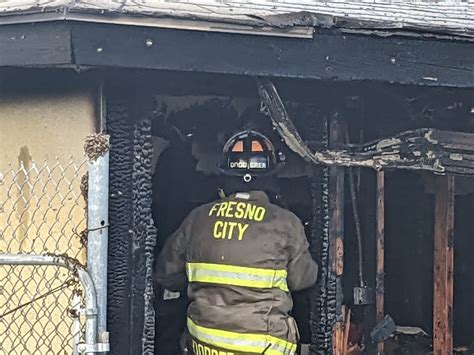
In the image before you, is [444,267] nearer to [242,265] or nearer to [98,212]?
[242,265]

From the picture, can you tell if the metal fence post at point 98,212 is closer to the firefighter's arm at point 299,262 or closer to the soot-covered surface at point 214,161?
the soot-covered surface at point 214,161

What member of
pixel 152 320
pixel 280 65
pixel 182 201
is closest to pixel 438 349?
pixel 182 201

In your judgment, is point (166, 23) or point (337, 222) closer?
point (166, 23)

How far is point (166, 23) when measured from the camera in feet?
13.0

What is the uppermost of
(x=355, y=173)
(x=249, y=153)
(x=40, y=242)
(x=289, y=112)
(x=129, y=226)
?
(x=289, y=112)

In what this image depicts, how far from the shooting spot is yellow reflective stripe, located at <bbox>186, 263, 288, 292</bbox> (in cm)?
489

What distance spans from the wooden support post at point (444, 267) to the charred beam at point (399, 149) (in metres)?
1.49

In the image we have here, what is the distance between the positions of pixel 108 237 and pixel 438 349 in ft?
9.80

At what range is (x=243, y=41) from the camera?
13.6 feet

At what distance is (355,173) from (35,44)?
277 cm

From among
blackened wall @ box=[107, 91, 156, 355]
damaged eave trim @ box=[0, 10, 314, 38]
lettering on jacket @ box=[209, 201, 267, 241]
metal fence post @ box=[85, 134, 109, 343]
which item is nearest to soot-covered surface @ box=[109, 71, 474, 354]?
blackened wall @ box=[107, 91, 156, 355]

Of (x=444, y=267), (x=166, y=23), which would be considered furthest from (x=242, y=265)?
(x=444, y=267)

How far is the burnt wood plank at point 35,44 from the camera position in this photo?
3875 millimetres

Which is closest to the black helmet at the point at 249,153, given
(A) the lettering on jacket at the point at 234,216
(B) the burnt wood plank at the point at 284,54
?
(A) the lettering on jacket at the point at 234,216
